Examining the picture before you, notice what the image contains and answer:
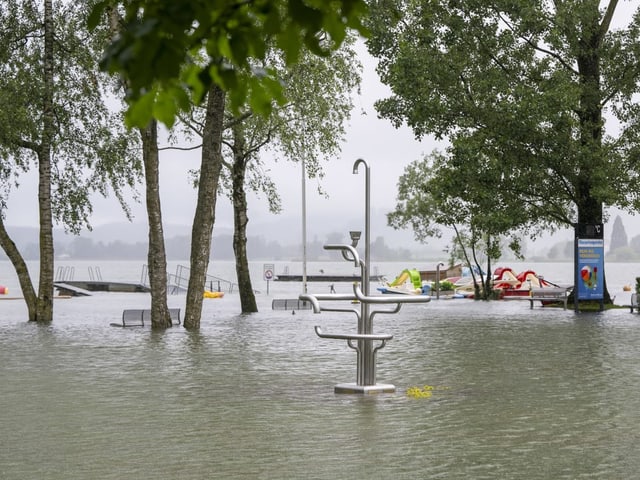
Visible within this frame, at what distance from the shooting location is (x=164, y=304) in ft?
93.1

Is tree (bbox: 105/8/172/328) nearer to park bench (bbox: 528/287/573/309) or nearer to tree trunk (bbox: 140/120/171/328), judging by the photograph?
tree trunk (bbox: 140/120/171/328)

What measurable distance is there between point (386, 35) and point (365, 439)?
1151 inches

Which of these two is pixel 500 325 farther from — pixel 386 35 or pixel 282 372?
Result: pixel 282 372

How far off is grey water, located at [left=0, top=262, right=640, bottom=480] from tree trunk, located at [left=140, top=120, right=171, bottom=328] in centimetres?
376

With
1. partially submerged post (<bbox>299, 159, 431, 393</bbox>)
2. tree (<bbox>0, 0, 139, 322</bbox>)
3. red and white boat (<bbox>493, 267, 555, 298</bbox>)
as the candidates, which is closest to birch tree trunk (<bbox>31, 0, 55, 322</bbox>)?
tree (<bbox>0, 0, 139, 322</bbox>)

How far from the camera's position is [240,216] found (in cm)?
3694

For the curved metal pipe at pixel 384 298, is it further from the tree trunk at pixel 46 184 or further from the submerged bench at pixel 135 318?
the tree trunk at pixel 46 184

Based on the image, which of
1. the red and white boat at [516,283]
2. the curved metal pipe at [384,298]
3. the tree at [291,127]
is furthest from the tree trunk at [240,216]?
the curved metal pipe at [384,298]

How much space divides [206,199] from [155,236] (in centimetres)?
176

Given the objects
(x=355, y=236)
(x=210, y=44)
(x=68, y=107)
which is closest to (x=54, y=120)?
(x=68, y=107)

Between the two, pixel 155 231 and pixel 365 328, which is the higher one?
pixel 155 231

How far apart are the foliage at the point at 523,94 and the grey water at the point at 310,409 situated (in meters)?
12.3

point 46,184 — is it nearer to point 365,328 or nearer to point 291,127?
point 291,127

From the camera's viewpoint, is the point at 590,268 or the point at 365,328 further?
the point at 590,268
